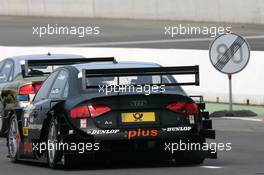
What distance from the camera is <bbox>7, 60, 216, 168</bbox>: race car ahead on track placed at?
12211 millimetres

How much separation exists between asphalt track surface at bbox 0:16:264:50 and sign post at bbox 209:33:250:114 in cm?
1375

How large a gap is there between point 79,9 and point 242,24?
8329 mm

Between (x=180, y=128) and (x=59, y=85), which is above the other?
(x=59, y=85)

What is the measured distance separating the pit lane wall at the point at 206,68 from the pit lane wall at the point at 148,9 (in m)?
24.7

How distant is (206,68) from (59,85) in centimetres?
1258

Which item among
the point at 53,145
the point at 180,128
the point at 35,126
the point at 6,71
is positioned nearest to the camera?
the point at 180,128

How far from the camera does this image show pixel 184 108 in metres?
12.5

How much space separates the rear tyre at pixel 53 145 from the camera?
12.4 metres

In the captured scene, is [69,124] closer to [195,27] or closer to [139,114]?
[139,114]

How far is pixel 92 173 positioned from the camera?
12.0 m

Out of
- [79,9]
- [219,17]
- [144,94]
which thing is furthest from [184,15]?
[144,94]

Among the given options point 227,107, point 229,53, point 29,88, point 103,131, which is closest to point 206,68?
point 227,107

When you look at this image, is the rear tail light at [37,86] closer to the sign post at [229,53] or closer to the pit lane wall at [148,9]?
the sign post at [229,53]

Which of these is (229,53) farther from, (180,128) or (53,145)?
(53,145)
